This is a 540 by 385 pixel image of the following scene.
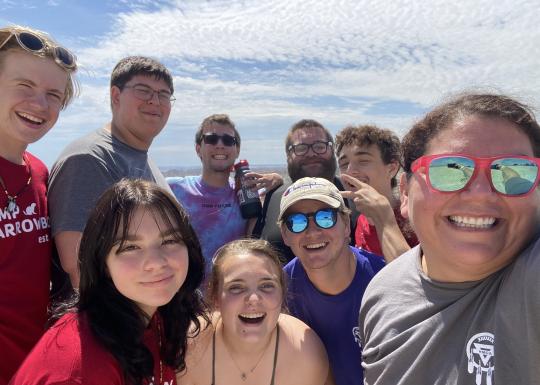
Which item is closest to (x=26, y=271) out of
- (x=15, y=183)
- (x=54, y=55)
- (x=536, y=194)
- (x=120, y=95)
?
(x=15, y=183)

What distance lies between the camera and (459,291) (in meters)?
1.75

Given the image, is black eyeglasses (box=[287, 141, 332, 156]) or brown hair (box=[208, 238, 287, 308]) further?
black eyeglasses (box=[287, 141, 332, 156])

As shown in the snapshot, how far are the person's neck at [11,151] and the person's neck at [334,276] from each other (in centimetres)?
226

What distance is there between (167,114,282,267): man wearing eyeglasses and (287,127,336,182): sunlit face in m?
0.32

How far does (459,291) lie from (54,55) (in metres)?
2.94

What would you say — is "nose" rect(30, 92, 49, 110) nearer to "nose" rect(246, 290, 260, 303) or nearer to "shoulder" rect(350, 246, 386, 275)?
"nose" rect(246, 290, 260, 303)

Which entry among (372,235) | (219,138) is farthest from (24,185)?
(219,138)

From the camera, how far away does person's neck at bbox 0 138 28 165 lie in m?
2.60

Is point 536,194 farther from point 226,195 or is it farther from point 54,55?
point 226,195

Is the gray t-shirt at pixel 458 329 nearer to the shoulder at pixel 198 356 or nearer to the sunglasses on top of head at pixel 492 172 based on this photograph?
the sunglasses on top of head at pixel 492 172

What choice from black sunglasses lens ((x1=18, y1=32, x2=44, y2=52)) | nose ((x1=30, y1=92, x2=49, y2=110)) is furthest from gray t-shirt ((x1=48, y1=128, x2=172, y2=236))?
black sunglasses lens ((x1=18, y1=32, x2=44, y2=52))

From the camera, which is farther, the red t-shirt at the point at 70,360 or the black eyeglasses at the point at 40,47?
the black eyeglasses at the point at 40,47

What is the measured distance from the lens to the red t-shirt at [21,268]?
7.66 feet

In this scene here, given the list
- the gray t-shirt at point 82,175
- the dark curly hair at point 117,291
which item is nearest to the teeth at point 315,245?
the dark curly hair at point 117,291
